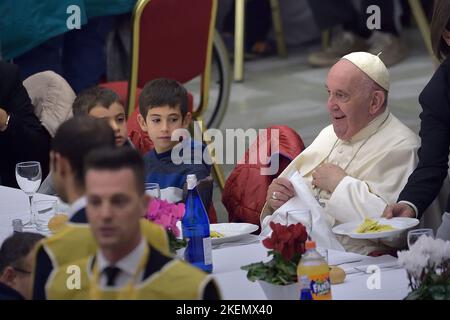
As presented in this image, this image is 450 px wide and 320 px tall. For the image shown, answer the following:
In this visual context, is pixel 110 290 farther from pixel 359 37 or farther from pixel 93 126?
pixel 359 37

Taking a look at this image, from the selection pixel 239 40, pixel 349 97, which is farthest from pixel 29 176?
pixel 239 40

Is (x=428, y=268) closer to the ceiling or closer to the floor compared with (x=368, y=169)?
closer to the floor

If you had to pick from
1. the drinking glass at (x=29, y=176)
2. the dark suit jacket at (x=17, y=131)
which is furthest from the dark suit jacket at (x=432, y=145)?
the dark suit jacket at (x=17, y=131)

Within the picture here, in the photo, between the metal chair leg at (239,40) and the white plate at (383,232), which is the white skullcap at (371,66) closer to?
the white plate at (383,232)

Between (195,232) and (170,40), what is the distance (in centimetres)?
226

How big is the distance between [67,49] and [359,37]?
126 inches

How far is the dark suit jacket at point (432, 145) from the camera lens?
3889mm

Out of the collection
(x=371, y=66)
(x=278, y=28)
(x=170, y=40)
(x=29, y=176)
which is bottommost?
(x=29, y=176)

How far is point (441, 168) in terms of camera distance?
155 inches

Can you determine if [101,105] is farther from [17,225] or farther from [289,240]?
[289,240]

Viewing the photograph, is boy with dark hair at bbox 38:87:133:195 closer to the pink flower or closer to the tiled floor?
the pink flower

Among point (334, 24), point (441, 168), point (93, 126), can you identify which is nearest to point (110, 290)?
point (93, 126)

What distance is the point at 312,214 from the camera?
153 inches

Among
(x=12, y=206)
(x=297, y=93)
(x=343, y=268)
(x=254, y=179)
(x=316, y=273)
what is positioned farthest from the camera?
(x=297, y=93)
